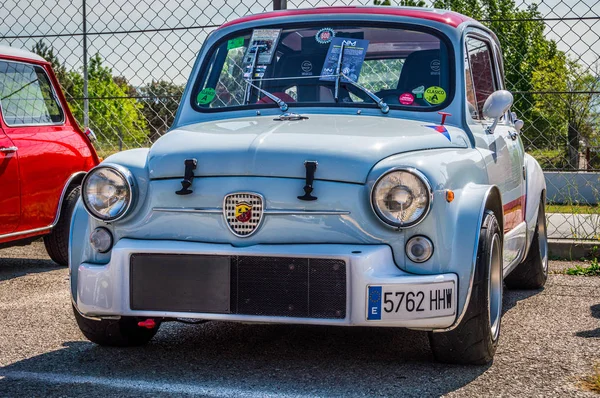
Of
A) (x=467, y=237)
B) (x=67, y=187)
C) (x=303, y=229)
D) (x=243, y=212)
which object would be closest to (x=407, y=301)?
(x=467, y=237)

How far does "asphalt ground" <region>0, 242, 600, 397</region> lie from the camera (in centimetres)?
384

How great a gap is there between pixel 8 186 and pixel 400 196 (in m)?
3.98

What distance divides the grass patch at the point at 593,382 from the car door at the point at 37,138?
14.9 feet

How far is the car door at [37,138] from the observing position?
7.17 metres

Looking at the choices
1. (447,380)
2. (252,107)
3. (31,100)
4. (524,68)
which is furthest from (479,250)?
(524,68)

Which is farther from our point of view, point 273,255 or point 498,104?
point 498,104

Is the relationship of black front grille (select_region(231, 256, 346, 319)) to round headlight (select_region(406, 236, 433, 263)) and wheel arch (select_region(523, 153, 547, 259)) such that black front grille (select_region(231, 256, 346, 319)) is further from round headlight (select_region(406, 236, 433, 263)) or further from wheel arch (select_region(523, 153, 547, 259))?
wheel arch (select_region(523, 153, 547, 259))

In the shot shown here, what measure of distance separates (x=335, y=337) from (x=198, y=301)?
110cm

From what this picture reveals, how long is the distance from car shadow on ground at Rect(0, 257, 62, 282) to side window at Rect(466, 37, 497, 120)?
3.77 m

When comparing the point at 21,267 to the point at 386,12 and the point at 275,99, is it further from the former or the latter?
the point at 386,12

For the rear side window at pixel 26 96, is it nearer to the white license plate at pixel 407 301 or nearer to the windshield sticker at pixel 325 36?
the windshield sticker at pixel 325 36

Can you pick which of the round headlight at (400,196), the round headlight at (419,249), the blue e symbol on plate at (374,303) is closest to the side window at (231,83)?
the round headlight at (400,196)

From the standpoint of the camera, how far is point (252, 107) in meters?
5.00

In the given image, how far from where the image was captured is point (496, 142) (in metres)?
5.16
